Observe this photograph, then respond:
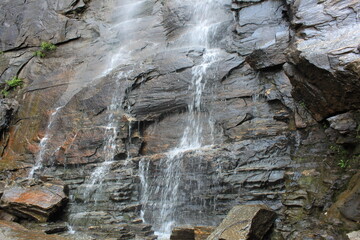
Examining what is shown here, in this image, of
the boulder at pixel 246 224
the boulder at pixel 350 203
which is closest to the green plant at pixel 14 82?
the boulder at pixel 246 224

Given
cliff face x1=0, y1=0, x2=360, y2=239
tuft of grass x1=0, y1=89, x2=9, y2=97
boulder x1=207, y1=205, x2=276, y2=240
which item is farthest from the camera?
tuft of grass x1=0, y1=89, x2=9, y2=97

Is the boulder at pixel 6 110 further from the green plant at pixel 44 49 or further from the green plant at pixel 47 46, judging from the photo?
the green plant at pixel 47 46

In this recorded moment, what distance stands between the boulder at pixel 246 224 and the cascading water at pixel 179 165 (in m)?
1.94

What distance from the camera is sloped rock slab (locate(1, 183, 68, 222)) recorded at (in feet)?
33.5

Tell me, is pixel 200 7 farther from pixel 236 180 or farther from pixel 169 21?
pixel 236 180

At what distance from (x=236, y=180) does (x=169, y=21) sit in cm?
1006

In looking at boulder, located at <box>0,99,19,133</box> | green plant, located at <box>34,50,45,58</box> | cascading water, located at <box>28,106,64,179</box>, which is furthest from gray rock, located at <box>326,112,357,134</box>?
A: green plant, located at <box>34,50,45,58</box>

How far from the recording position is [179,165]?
33.4 ft

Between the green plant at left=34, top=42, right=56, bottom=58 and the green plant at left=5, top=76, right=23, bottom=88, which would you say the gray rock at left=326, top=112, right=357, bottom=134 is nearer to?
the green plant at left=5, top=76, right=23, bottom=88

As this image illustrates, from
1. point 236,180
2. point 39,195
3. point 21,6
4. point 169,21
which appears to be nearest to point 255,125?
point 236,180

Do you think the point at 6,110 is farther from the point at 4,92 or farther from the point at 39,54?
the point at 39,54

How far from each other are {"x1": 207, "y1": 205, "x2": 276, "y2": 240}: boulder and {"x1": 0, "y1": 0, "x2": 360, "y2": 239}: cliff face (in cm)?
38

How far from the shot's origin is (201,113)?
12.0 m

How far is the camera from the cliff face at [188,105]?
25.3 feet
